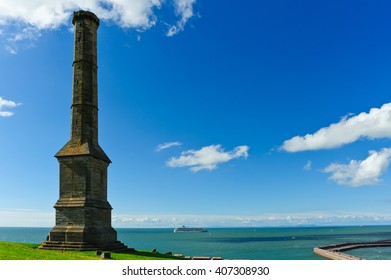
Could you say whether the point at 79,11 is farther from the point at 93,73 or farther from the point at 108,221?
the point at 108,221

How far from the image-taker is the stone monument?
23.4 m

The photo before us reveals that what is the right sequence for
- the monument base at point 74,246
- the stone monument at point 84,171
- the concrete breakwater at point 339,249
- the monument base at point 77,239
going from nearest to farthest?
1. the monument base at point 74,246
2. the monument base at point 77,239
3. the stone monument at point 84,171
4. the concrete breakwater at point 339,249

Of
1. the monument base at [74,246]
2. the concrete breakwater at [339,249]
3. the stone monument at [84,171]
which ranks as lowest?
the concrete breakwater at [339,249]

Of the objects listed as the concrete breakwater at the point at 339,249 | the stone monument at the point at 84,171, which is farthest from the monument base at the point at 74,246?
the concrete breakwater at the point at 339,249

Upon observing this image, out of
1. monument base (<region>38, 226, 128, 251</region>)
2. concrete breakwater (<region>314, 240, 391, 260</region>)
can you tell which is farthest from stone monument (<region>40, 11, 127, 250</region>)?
concrete breakwater (<region>314, 240, 391, 260</region>)

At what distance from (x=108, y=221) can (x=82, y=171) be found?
151 inches

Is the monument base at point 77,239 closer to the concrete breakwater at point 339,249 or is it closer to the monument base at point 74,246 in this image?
the monument base at point 74,246

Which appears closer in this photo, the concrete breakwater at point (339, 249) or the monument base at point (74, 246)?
the monument base at point (74, 246)

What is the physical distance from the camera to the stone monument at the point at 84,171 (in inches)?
922

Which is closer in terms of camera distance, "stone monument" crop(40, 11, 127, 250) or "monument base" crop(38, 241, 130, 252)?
"monument base" crop(38, 241, 130, 252)

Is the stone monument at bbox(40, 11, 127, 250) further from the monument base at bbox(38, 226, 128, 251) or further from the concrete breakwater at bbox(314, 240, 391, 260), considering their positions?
the concrete breakwater at bbox(314, 240, 391, 260)

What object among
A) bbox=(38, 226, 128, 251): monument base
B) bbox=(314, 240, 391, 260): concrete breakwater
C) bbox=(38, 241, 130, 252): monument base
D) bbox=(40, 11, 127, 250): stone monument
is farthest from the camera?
bbox=(314, 240, 391, 260): concrete breakwater

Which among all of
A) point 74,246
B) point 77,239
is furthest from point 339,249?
point 74,246

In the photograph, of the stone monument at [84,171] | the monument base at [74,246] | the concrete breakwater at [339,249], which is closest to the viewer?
the monument base at [74,246]
